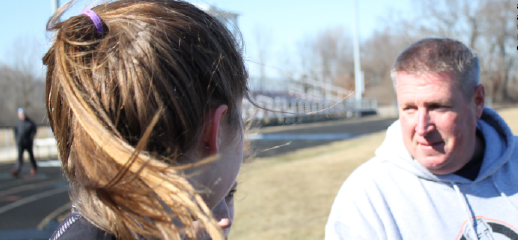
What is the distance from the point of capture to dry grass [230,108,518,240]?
4.59 meters

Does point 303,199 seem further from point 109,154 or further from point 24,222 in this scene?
point 109,154

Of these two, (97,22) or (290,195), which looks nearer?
(97,22)

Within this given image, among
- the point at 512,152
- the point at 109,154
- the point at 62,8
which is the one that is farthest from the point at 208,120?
the point at 512,152

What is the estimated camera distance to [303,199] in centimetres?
583

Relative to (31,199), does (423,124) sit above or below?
above

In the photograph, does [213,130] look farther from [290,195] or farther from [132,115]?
[290,195]

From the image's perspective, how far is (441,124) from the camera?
1921mm

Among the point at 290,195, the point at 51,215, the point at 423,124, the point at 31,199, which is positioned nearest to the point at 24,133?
the point at 31,199

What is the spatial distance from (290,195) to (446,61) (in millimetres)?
4478

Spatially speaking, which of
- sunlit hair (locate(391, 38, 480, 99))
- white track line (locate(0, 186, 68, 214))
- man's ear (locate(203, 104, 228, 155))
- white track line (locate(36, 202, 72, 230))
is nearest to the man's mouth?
sunlit hair (locate(391, 38, 480, 99))

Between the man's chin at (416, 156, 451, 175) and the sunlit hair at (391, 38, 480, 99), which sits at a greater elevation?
the sunlit hair at (391, 38, 480, 99)

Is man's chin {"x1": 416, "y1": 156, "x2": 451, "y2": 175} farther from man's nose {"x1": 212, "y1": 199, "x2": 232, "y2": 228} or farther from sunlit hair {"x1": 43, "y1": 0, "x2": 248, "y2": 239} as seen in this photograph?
sunlit hair {"x1": 43, "y1": 0, "x2": 248, "y2": 239}

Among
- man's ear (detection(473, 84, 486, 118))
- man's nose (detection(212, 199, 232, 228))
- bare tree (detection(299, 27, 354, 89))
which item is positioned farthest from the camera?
bare tree (detection(299, 27, 354, 89))

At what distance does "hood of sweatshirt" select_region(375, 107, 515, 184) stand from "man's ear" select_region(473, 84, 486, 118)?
112 millimetres
